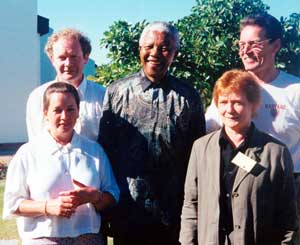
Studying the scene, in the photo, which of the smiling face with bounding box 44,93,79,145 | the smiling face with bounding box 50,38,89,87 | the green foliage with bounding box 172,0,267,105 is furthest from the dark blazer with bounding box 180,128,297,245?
the green foliage with bounding box 172,0,267,105

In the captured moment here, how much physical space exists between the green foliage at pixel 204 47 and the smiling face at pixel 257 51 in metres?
2.62

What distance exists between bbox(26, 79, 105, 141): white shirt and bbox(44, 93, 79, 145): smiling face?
1.06 ft

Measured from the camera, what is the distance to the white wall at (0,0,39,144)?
18234mm

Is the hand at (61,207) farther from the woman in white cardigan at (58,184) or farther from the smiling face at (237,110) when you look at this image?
the smiling face at (237,110)

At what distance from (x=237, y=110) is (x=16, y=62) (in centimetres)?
1695

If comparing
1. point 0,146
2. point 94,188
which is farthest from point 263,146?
point 0,146

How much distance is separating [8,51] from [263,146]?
1709 centimetres

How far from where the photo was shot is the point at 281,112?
3.24 meters

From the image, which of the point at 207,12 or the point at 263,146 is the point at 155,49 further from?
the point at 207,12

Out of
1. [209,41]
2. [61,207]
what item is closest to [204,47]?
[209,41]

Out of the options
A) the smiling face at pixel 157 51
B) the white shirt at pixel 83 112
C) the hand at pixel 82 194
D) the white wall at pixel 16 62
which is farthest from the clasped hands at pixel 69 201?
the white wall at pixel 16 62

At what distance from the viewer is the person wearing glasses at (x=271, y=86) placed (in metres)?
3.24

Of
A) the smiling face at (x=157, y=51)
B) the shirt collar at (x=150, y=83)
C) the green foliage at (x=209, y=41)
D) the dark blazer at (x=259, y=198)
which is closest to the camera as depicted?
the dark blazer at (x=259, y=198)

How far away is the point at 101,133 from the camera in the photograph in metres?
3.39
